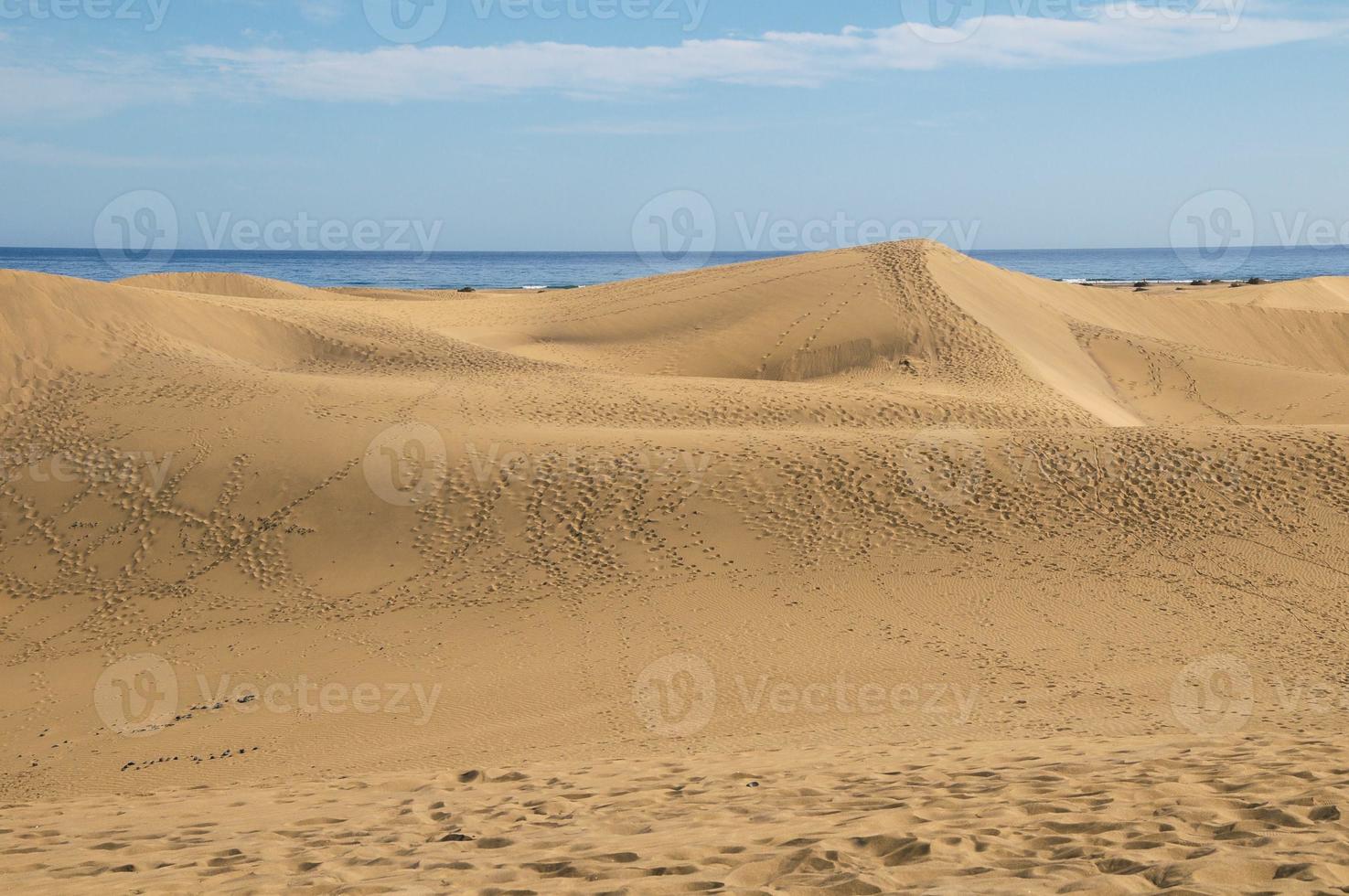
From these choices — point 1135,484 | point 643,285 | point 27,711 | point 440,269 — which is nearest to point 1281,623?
point 1135,484

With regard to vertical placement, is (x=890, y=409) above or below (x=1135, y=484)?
above

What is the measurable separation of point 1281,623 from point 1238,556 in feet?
5.99

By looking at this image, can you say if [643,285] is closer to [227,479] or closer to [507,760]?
[227,479]

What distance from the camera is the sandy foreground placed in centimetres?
532

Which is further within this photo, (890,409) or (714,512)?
(890,409)

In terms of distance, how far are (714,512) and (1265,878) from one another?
9931 mm

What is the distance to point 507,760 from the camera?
27.9 feet

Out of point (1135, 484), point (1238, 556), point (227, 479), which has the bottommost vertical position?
point (1238, 556)

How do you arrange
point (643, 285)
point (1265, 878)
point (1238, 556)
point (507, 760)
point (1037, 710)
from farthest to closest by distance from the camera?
point (643, 285) → point (1238, 556) → point (1037, 710) → point (507, 760) → point (1265, 878)

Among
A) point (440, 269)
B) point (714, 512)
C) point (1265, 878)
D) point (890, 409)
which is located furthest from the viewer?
point (440, 269)

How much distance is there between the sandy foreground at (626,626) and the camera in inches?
209

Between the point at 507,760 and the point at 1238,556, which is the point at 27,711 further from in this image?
the point at 1238,556

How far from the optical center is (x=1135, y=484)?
46.6 ft

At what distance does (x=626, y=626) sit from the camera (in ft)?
38.7
